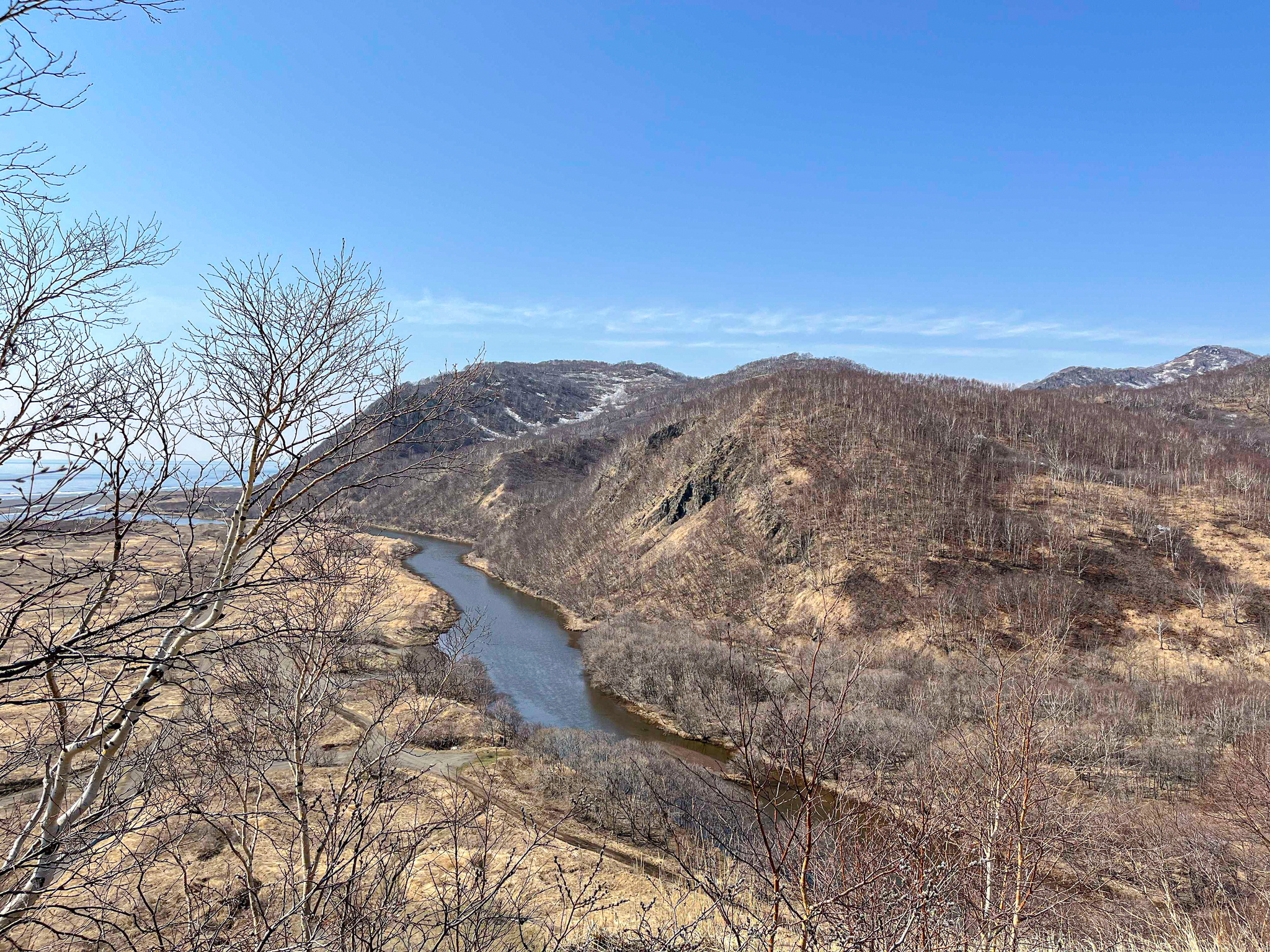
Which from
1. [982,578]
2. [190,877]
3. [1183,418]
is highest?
[1183,418]

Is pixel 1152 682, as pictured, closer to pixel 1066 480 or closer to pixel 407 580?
pixel 1066 480

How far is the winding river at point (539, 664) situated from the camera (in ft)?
99.0

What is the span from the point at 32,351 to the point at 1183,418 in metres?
131

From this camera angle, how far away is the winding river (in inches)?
1188

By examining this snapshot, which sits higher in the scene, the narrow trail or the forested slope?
the forested slope

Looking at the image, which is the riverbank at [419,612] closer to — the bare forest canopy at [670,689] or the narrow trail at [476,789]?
the bare forest canopy at [670,689]

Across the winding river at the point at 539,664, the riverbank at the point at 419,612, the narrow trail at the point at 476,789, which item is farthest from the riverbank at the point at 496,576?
the narrow trail at the point at 476,789

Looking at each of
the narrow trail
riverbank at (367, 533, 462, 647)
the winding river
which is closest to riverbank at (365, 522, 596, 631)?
the winding river

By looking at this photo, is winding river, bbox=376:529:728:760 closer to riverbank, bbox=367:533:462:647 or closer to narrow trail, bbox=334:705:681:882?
riverbank, bbox=367:533:462:647

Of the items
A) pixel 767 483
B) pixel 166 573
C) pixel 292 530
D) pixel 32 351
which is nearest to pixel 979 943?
pixel 292 530

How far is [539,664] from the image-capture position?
3991cm

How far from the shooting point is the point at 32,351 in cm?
437

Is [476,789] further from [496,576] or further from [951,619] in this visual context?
[496,576]

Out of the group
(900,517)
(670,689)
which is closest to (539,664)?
(670,689)
